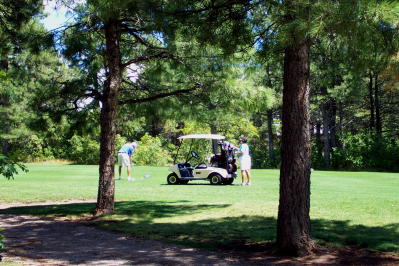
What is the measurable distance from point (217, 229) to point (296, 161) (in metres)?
2.33

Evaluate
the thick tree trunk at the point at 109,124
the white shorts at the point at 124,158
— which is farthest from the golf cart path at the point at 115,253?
the white shorts at the point at 124,158

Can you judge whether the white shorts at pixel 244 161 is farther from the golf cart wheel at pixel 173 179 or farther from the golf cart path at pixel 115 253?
the golf cart path at pixel 115 253

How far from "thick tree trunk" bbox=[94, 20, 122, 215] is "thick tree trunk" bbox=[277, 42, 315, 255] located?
4326 mm

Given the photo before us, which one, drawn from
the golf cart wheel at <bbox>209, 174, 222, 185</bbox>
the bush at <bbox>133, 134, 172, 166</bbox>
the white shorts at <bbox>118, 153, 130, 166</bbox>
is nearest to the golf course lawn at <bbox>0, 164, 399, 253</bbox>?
the golf cart wheel at <bbox>209, 174, 222, 185</bbox>

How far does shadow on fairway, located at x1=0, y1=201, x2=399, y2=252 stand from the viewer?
22.9 ft

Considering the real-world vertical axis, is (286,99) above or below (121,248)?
above

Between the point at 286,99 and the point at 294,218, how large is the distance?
1.63 meters

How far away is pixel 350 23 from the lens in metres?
4.69

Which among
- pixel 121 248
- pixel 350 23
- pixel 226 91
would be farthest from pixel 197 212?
pixel 350 23

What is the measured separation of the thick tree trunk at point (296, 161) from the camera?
6336 millimetres

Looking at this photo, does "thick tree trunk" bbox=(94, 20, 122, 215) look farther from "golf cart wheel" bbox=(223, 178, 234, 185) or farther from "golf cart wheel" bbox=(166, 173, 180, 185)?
"golf cart wheel" bbox=(166, 173, 180, 185)

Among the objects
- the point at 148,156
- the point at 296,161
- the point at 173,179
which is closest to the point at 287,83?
the point at 296,161

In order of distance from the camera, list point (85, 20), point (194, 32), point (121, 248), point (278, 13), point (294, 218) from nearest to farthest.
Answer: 1. point (278, 13)
2. point (294, 218)
3. point (121, 248)
4. point (194, 32)
5. point (85, 20)

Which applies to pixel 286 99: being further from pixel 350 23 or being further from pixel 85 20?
pixel 85 20
